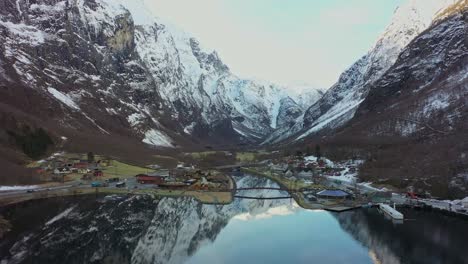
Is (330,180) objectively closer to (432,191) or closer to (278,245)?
(432,191)

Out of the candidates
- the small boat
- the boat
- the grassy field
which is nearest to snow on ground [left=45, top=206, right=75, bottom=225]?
the small boat

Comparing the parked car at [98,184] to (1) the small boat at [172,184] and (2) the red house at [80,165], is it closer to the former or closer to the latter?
(1) the small boat at [172,184]

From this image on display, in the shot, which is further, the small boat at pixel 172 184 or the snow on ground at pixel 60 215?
the small boat at pixel 172 184

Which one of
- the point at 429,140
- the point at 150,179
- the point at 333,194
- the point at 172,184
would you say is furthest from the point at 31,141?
the point at 429,140

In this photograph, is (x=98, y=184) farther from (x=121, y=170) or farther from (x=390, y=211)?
(x=390, y=211)

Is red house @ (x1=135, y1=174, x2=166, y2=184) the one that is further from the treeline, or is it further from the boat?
the boat

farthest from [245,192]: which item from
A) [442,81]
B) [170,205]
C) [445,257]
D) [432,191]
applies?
[442,81]

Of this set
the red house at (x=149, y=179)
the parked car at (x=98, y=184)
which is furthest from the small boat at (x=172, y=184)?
the parked car at (x=98, y=184)
